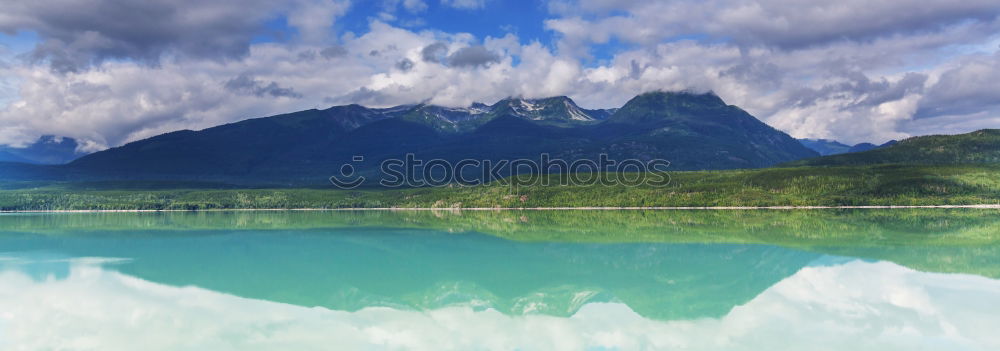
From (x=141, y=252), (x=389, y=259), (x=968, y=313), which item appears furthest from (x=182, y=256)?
(x=968, y=313)

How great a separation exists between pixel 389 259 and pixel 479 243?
17.0 metres

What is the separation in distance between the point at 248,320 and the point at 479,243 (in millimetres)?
40666

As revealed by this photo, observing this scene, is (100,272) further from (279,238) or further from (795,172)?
(795,172)

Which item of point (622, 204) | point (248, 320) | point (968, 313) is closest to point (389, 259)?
point (248, 320)

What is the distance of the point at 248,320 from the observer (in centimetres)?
2589

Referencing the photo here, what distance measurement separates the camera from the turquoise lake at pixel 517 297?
877 inches

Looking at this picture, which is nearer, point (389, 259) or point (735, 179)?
point (389, 259)

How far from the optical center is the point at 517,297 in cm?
3166

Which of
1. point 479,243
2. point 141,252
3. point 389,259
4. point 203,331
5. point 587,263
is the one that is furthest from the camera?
point 479,243

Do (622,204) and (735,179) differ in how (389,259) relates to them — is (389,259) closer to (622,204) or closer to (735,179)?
(622,204)

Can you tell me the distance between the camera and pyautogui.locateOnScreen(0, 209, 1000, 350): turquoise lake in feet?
73.0

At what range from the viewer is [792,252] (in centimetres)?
4941

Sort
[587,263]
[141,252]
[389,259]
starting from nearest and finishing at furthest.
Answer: [587,263]
[389,259]
[141,252]

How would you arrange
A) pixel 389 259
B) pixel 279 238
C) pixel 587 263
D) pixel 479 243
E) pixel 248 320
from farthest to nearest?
1. pixel 279 238
2. pixel 479 243
3. pixel 389 259
4. pixel 587 263
5. pixel 248 320
